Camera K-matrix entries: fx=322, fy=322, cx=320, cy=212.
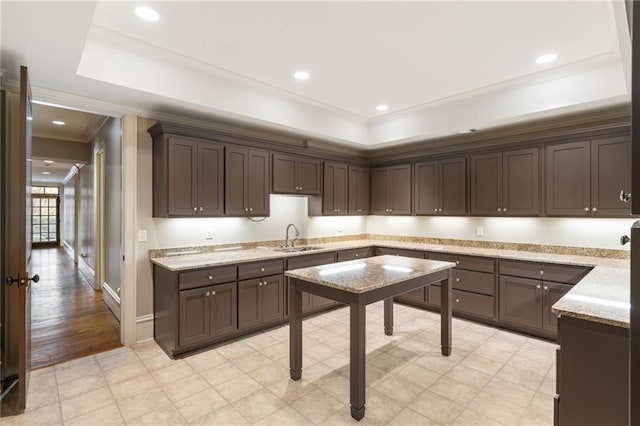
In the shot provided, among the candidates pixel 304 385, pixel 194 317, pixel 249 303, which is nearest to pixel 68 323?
pixel 194 317

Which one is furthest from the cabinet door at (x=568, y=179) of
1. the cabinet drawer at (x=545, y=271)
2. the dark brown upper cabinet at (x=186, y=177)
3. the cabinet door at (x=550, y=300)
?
the dark brown upper cabinet at (x=186, y=177)

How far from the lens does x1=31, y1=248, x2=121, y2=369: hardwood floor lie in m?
3.38

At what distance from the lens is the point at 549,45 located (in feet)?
9.44

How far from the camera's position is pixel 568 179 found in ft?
12.3

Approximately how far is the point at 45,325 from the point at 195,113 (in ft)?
11.0

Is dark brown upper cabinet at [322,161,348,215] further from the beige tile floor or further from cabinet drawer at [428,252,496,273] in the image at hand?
the beige tile floor

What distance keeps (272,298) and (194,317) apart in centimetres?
98

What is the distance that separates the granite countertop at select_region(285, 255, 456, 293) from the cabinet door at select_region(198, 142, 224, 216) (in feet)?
4.77

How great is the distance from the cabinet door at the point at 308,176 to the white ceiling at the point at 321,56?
23.8 inches

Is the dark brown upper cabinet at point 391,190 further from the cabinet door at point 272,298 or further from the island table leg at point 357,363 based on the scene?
the island table leg at point 357,363

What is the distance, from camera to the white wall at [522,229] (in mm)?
3750

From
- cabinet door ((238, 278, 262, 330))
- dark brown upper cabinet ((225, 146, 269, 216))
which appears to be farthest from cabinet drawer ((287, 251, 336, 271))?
dark brown upper cabinet ((225, 146, 269, 216))

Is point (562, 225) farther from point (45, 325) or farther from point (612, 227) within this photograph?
point (45, 325)

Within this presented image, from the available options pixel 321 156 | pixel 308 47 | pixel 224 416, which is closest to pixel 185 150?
pixel 308 47
